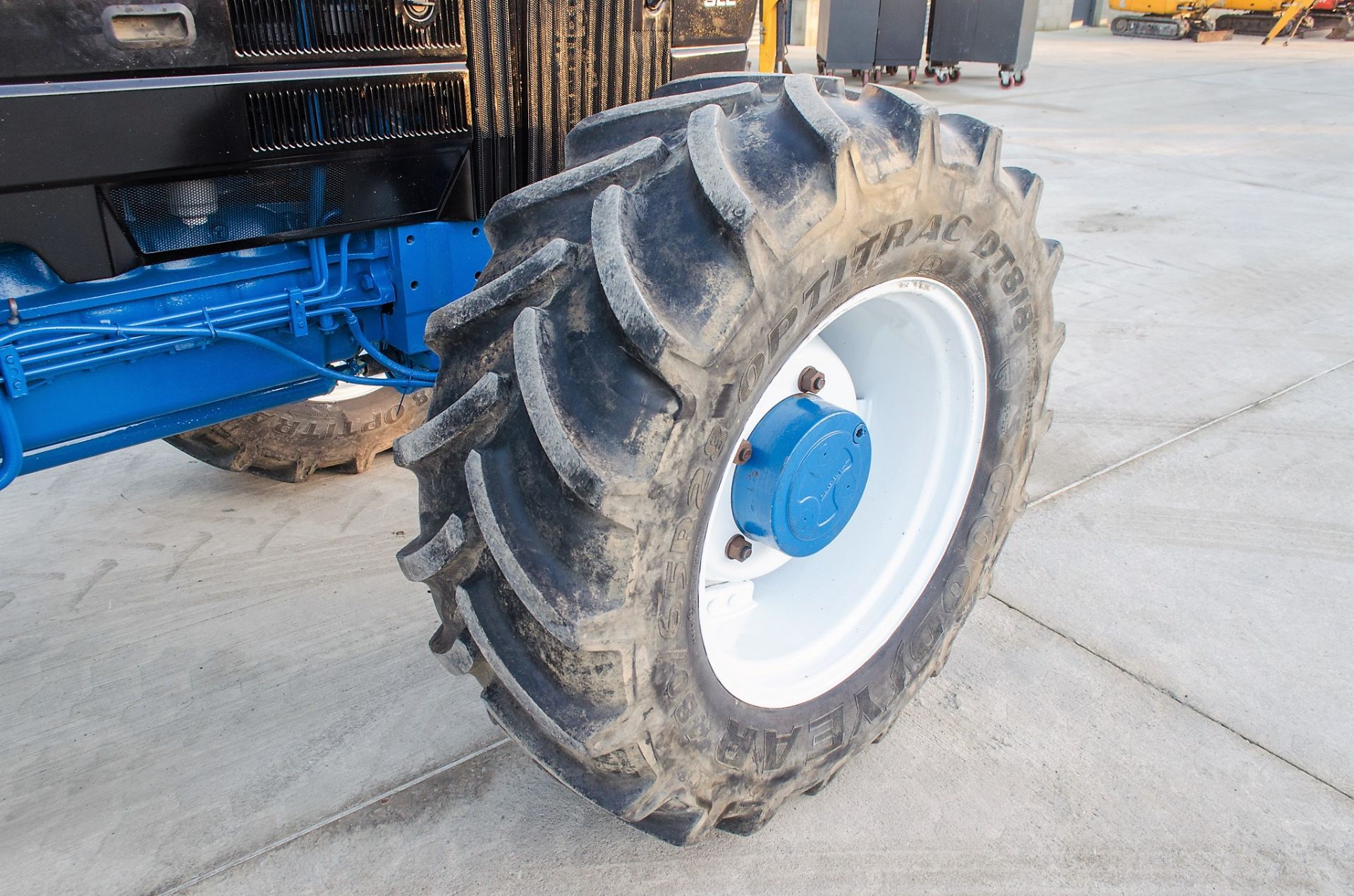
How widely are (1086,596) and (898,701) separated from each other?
93cm

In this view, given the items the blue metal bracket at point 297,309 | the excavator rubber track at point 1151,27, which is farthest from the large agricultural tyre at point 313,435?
the excavator rubber track at point 1151,27

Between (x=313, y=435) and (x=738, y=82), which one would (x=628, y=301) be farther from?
(x=313, y=435)

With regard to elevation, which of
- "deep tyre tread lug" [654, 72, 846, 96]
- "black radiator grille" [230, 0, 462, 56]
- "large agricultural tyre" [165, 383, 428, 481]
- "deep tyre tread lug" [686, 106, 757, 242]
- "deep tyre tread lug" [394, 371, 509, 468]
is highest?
"black radiator grille" [230, 0, 462, 56]

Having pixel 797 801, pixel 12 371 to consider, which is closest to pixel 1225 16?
pixel 797 801

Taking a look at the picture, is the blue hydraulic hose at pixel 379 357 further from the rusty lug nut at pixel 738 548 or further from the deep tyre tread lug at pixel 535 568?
the rusty lug nut at pixel 738 548

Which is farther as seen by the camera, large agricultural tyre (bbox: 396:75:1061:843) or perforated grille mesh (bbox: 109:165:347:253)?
perforated grille mesh (bbox: 109:165:347:253)

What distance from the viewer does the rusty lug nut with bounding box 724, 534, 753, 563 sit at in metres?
1.81

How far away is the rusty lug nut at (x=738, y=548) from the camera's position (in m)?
1.81

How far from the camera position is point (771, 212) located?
4.33 feet

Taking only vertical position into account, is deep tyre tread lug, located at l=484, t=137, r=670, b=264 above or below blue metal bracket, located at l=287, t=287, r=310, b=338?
above

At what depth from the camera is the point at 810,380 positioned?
180 cm

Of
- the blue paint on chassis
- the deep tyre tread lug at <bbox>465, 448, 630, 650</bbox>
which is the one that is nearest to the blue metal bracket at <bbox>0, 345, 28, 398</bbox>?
the blue paint on chassis

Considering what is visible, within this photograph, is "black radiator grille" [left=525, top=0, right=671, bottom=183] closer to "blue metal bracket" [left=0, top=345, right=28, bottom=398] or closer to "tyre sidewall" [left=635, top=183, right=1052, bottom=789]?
"tyre sidewall" [left=635, top=183, right=1052, bottom=789]

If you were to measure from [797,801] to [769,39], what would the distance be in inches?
244
